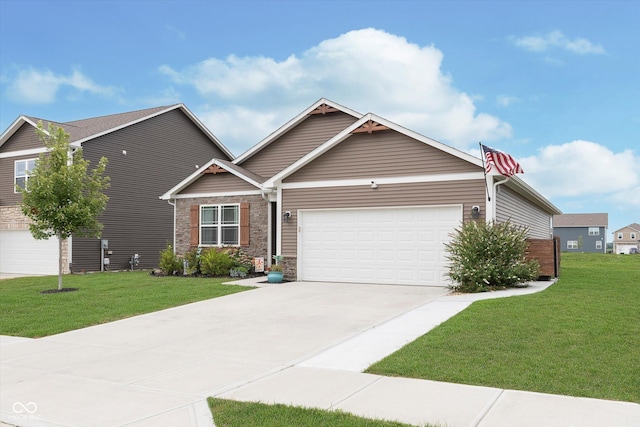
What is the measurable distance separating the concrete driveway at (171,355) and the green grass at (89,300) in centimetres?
70

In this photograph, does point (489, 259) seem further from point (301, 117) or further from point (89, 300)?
point (301, 117)

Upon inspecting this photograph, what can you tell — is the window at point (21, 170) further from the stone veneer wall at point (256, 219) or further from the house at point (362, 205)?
the stone veneer wall at point (256, 219)

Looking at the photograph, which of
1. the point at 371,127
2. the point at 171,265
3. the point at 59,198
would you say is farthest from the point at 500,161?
the point at 59,198

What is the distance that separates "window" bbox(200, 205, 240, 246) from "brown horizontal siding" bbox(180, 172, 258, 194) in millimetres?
645

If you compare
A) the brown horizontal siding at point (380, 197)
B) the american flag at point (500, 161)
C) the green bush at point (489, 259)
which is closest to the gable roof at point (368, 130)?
the american flag at point (500, 161)

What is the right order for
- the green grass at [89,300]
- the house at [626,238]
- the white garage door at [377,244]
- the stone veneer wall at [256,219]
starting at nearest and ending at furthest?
the green grass at [89,300] → the white garage door at [377,244] → the stone veneer wall at [256,219] → the house at [626,238]

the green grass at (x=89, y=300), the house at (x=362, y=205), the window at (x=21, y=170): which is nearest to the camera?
the green grass at (x=89, y=300)

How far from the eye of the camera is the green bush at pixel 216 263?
1825cm

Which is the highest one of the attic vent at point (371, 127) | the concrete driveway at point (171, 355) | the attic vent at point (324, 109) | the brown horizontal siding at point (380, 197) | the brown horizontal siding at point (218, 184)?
the attic vent at point (324, 109)

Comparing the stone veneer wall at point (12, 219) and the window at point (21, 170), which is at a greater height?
the window at point (21, 170)

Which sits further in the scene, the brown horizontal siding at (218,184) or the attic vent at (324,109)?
the attic vent at (324,109)

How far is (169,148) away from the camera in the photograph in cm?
2675

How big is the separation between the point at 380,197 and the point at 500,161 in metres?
3.56

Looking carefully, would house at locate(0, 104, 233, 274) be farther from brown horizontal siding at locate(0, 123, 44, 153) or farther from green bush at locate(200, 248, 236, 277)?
green bush at locate(200, 248, 236, 277)
